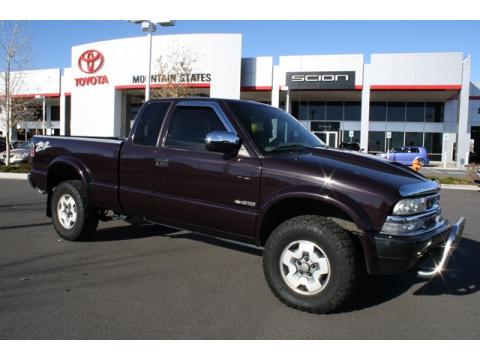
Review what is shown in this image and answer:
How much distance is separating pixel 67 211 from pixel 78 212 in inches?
13.2

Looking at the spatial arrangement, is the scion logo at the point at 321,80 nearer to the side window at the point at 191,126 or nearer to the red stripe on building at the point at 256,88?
the red stripe on building at the point at 256,88

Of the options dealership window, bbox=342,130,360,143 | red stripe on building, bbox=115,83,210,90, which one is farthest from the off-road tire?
dealership window, bbox=342,130,360,143

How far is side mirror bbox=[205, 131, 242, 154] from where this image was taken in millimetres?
4273

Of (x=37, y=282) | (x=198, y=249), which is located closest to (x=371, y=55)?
(x=198, y=249)

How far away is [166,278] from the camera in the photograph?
16.0 ft

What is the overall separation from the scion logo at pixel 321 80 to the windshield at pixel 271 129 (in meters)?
27.9

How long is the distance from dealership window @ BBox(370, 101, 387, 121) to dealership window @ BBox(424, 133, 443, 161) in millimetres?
4005

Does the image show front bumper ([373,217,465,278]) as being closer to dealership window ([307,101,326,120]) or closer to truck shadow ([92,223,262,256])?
truck shadow ([92,223,262,256])

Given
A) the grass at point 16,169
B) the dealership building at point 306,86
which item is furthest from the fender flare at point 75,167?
the dealership building at point 306,86

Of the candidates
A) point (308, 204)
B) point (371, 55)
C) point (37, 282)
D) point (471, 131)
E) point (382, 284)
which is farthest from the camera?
point (471, 131)

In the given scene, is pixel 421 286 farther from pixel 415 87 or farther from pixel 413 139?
pixel 413 139

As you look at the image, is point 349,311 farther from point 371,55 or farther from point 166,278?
point 371,55

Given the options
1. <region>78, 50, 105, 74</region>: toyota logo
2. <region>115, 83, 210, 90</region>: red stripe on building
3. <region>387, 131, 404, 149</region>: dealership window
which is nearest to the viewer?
<region>115, 83, 210, 90</region>: red stripe on building
